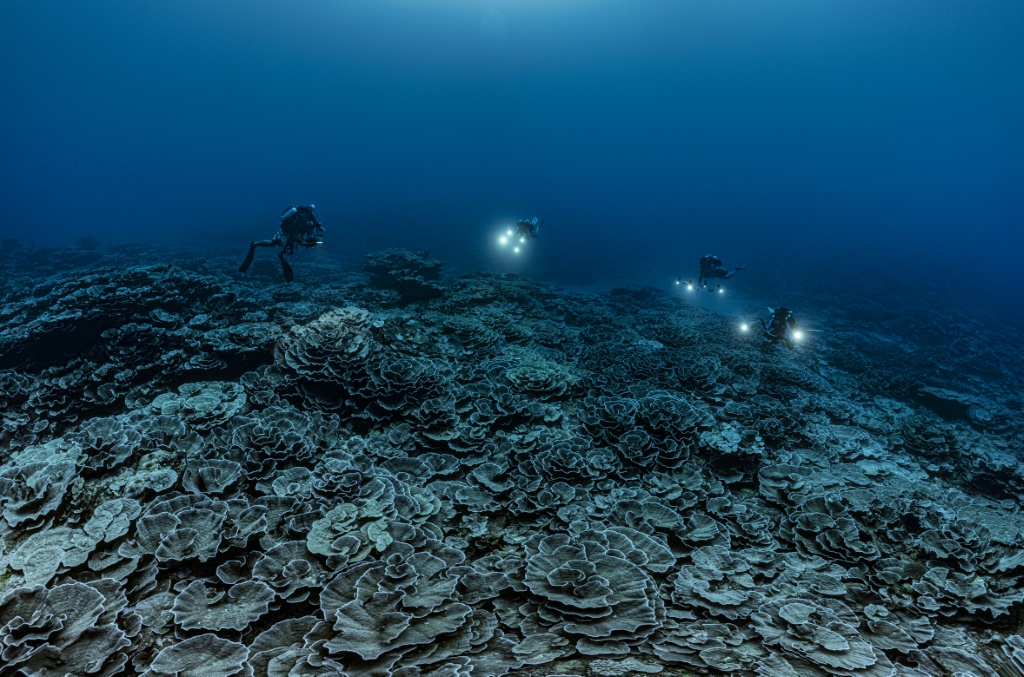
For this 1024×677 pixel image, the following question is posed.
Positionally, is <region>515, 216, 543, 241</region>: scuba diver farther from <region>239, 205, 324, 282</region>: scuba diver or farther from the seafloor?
<region>239, 205, 324, 282</region>: scuba diver

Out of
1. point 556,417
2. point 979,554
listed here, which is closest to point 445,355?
point 556,417

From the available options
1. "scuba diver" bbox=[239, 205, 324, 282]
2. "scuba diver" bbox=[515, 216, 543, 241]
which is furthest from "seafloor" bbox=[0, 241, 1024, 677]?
"scuba diver" bbox=[515, 216, 543, 241]

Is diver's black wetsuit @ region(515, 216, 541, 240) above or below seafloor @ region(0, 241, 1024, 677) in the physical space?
above

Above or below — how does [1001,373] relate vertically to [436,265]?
below

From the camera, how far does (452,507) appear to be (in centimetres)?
499

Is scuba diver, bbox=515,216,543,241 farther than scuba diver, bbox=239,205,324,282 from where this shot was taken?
Yes

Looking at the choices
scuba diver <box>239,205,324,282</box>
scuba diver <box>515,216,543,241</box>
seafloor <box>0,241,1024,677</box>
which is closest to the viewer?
seafloor <box>0,241,1024,677</box>

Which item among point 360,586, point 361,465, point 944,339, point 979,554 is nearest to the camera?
point 360,586

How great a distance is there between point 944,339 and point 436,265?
27922 millimetres

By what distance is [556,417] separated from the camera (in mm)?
7391

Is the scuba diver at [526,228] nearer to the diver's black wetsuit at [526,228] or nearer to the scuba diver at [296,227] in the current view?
the diver's black wetsuit at [526,228]

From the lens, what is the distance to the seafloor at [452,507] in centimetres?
311

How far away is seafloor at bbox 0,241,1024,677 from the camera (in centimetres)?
311

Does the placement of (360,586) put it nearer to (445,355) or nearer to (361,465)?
(361,465)
